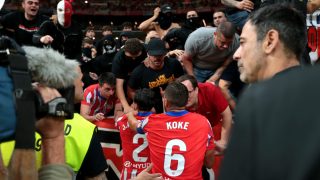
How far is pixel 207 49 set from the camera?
5582 mm

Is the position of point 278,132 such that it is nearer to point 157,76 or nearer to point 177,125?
point 177,125

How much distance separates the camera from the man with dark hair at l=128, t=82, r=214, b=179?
429 centimetres

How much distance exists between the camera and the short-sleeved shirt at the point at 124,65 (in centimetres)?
628

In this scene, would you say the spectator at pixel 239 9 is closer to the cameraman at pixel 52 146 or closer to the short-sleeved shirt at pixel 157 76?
the short-sleeved shirt at pixel 157 76

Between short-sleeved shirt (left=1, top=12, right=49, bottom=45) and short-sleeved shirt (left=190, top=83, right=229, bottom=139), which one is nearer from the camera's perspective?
short-sleeved shirt (left=190, top=83, right=229, bottom=139)

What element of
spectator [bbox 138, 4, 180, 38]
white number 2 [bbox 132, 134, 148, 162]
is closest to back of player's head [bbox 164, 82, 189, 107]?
white number 2 [bbox 132, 134, 148, 162]

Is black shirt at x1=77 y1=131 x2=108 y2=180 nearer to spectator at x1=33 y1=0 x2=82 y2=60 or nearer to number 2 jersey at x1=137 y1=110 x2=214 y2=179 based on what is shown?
number 2 jersey at x1=137 y1=110 x2=214 y2=179

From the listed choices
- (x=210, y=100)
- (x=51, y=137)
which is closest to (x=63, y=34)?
(x=210, y=100)

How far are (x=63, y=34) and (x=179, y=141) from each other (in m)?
1.86

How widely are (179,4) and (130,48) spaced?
24576 millimetres

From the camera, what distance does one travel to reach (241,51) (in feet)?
7.11

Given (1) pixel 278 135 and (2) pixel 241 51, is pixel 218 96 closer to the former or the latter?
(2) pixel 241 51

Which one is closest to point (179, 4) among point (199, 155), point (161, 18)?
point (161, 18)

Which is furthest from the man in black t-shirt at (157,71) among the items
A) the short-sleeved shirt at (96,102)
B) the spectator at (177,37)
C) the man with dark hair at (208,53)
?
the spectator at (177,37)
